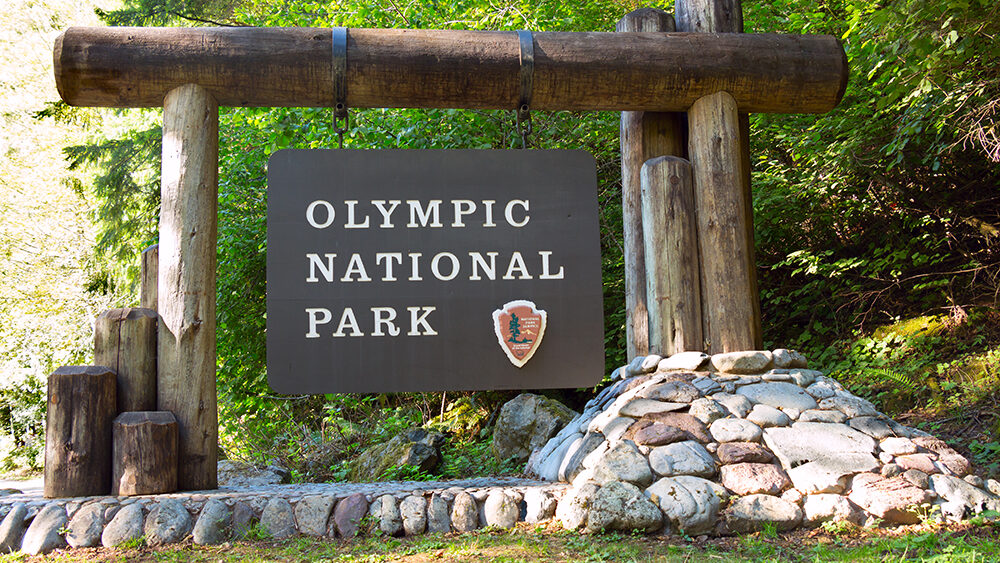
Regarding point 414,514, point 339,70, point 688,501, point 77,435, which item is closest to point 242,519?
point 414,514

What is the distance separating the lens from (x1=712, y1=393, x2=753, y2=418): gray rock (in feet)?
14.0

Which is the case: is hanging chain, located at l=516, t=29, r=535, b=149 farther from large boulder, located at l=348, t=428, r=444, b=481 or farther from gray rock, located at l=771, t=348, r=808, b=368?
large boulder, located at l=348, t=428, r=444, b=481

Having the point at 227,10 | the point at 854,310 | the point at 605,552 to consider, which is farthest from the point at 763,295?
the point at 227,10

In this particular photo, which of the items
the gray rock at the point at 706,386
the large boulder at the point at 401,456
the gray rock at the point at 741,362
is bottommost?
the large boulder at the point at 401,456

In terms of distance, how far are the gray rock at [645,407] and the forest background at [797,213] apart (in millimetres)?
2500

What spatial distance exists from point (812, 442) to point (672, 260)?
1444 millimetres

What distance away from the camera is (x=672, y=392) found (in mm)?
4414

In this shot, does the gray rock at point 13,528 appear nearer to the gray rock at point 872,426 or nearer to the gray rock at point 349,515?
the gray rock at point 349,515

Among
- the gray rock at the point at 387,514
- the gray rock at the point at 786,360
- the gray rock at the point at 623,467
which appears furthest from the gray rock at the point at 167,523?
the gray rock at the point at 786,360

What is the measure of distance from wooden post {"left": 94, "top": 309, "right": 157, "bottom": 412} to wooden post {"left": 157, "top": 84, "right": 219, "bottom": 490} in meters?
0.08

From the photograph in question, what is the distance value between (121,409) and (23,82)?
14.7m

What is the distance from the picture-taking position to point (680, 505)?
3.67m

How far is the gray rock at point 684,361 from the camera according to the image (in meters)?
4.57

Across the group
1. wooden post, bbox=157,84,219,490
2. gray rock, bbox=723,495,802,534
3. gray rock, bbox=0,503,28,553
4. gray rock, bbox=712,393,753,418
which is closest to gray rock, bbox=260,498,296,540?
wooden post, bbox=157,84,219,490
